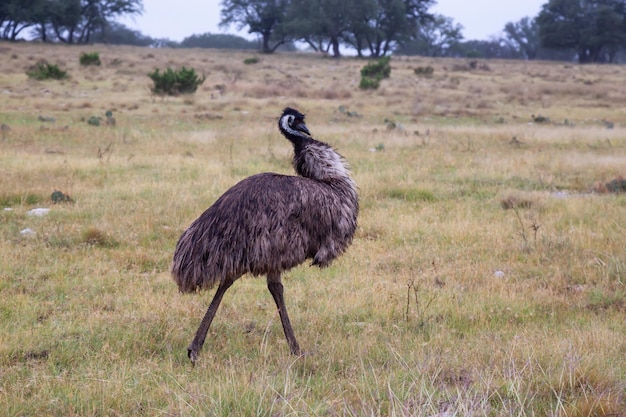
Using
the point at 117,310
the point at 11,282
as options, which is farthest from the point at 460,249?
the point at 11,282

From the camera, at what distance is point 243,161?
12.9 meters

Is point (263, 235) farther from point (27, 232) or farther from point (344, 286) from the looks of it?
point (27, 232)

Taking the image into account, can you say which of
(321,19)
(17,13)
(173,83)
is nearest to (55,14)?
(17,13)

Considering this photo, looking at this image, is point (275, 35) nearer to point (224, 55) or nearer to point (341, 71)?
point (224, 55)

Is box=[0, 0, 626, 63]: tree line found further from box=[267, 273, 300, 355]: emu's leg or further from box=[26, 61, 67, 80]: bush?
box=[267, 273, 300, 355]: emu's leg

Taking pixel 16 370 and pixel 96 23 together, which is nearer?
pixel 16 370

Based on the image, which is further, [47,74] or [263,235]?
[47,74]

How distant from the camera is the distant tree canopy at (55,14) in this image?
56250mm

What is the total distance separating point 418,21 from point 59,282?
6549cm

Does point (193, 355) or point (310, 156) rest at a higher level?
point (310, 156)

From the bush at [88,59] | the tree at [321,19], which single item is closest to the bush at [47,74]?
the bush at [88,59]

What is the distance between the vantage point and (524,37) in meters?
98.4

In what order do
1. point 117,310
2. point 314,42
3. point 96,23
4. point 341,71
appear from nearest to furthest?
point 117,310
point 341,71
point 96,23
point 314,42

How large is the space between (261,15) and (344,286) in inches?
2520
